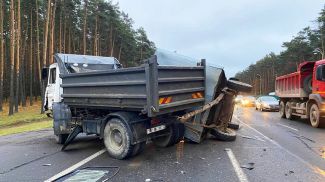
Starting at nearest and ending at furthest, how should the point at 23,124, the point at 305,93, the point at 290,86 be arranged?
the point at 305,93, the point at 290,86, the point at 23,124

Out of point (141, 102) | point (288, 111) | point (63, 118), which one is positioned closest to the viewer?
point (141, 102)

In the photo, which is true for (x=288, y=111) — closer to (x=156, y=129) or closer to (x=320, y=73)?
(x=320, y=73)

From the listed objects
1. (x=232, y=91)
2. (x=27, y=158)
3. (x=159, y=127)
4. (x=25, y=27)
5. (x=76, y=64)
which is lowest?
(x=27, y=158)

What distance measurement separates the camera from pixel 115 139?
8312mm

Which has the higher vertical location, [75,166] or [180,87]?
[180,87]

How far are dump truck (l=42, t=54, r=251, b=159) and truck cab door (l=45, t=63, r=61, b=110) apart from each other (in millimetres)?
32

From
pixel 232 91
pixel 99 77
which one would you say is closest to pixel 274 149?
pixel 232 91

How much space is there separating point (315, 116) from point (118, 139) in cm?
1072

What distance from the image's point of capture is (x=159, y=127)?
8.45 meters

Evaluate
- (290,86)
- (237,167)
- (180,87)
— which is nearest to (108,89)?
(180,87)

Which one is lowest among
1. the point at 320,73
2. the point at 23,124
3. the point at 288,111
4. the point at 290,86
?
the point at 23,124

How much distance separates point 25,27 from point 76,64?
4114 cm

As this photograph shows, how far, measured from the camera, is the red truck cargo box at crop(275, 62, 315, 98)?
1733cm

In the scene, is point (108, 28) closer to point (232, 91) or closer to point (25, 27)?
point (25, 27)
